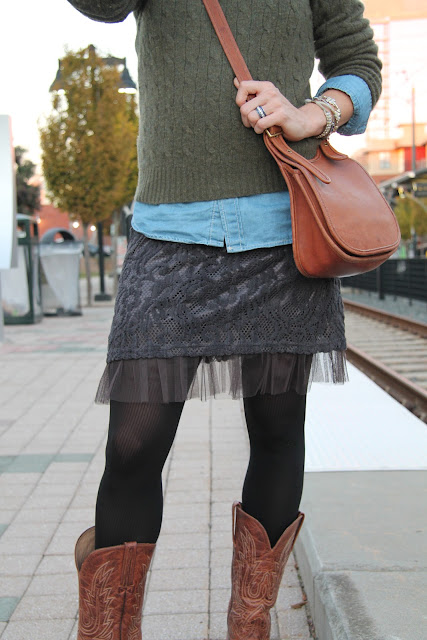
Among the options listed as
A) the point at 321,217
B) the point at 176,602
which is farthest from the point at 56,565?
the point at 321,217

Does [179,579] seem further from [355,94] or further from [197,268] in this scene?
[355,94]

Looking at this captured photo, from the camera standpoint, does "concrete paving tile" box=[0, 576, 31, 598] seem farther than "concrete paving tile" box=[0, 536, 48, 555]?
No

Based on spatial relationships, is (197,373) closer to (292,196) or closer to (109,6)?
(292,196)

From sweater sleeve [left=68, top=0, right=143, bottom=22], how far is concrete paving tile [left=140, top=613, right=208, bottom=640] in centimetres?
169

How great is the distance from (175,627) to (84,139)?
13902mm

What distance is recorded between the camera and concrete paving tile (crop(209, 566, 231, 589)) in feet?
8.38

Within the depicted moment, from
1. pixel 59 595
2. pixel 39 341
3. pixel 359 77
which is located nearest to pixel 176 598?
pixel 59 595

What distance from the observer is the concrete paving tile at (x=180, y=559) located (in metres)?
2.72

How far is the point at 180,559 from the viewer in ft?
9.09

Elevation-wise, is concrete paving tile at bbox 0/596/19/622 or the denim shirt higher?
the denim shirt

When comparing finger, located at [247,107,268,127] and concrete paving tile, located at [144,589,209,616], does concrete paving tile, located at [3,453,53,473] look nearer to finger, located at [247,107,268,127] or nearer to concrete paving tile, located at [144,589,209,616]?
concrete paving tile, located at [144,589,209,616]

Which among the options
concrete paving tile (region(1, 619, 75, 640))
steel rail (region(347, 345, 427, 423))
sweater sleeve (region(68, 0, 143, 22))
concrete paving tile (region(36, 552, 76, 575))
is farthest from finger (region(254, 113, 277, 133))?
steel rail (region(347, 345, 427, 423))

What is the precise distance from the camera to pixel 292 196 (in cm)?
154

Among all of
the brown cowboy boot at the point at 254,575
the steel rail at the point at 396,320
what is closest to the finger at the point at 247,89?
the brown cowboy boot at the point at 254,575
